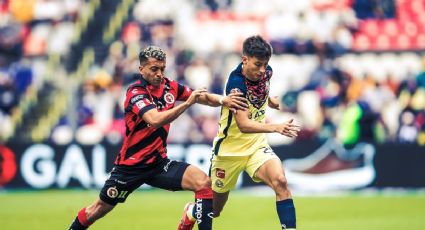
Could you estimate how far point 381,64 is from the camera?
79.8ft

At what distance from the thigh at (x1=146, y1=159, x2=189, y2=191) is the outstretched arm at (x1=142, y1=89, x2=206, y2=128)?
2.62ft

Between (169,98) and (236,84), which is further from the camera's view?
(169,98)

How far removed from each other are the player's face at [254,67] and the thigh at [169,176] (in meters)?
1.26

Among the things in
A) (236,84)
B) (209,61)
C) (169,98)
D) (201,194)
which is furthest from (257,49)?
(209,61)

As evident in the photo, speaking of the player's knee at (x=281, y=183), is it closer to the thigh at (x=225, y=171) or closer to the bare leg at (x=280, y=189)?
the bare leg at (x=280, y=189)

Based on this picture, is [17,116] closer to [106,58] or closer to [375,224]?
[106,58]

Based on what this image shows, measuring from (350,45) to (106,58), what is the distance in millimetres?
6461

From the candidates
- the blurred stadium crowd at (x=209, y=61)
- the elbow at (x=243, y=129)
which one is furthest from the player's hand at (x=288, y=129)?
the blurred stadium crowd at (x=209, y=61)

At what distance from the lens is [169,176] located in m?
10.3

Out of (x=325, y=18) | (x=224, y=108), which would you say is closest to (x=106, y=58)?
(x=325, y=18)

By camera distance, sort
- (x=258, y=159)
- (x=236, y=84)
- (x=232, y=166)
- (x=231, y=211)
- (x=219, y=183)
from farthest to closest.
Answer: (x=231, y=211) < (x=219, y=183) < (x=232, y=166) < (x=258, y=159) < (x=236, y=84)

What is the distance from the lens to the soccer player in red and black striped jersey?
32.8ft

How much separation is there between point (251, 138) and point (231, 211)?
218 inches

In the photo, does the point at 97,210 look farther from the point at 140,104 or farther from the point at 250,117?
the point at 250,117
